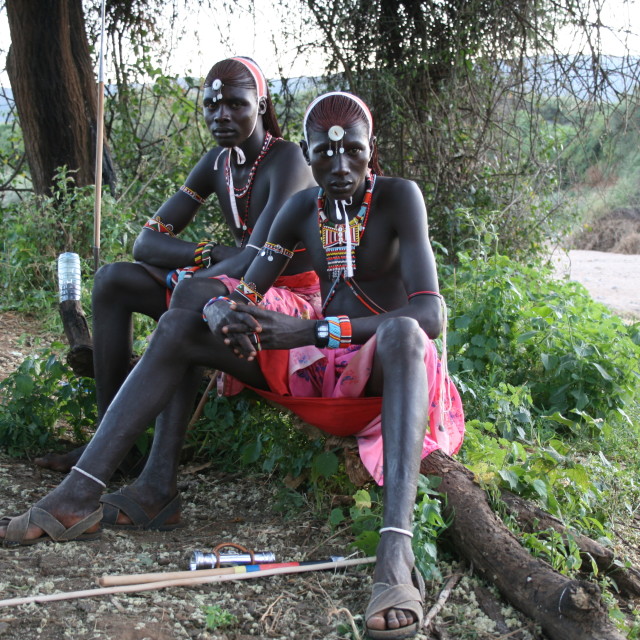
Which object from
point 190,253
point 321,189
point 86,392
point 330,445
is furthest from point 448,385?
point 86,392

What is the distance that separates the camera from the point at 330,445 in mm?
2816

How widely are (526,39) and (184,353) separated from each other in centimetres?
450

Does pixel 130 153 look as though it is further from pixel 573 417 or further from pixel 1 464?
pixel 573 417

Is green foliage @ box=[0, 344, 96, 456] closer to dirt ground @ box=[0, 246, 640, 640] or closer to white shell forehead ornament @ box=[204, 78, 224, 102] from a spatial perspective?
dirt ground @ box=[0, 246, 640, 640]

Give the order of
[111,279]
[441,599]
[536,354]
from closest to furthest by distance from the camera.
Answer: [441,599] → [111,279] → [536,354]

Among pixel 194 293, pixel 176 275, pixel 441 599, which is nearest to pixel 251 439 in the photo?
pixel 176 275

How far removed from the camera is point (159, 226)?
11.5ft

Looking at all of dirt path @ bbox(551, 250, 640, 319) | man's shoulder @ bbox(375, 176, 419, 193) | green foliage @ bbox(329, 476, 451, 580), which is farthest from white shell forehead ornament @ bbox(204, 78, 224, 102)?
dirt path @ bbox(551, 250, 640, 319)

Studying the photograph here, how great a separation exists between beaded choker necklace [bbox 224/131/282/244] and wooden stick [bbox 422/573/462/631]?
5.72 feet

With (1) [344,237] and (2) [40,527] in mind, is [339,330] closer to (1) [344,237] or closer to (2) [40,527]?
(1) [344,237]

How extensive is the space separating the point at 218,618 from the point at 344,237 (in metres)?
1.36

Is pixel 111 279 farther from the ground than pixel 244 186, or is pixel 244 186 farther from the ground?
pixel 244 186

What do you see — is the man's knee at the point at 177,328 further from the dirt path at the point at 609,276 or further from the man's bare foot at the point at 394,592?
the dirt path at the point at 609,276

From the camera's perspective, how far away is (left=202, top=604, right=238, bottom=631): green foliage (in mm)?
2074
